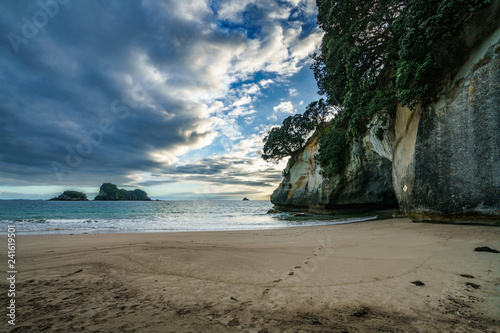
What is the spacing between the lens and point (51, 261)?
13.9 feet

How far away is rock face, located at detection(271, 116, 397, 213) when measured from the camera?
15.7m

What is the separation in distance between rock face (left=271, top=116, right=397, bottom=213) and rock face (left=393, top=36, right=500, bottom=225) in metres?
3.60

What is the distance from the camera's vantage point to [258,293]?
2725mm

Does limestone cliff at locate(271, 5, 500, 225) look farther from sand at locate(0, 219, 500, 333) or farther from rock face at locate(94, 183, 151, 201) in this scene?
rock face at locate(94, 183, 151, 201)

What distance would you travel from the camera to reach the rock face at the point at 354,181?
1568 cm

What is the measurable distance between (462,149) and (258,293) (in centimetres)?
1058

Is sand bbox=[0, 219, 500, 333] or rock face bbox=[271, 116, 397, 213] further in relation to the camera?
rock face bbox=[271, 116, 397, 213]

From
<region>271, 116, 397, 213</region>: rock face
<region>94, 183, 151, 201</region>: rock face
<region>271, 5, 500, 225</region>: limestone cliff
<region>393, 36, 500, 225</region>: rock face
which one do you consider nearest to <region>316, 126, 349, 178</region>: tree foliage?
<region>271, 116, 397, 213</region>: rock face

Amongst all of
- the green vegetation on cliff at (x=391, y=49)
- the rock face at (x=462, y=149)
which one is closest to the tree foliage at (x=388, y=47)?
the green vegetation on cliff at (x=391, y=49)

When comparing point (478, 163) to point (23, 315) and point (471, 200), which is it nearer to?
point (471, 200)

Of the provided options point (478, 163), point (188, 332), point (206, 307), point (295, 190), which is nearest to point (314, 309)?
point (206, 307)

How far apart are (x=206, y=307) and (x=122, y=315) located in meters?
0.85

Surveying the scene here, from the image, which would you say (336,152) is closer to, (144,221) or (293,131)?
(293,131)

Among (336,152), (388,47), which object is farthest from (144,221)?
(388,47)
